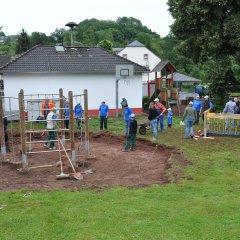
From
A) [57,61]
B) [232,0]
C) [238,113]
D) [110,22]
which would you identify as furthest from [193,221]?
[110,22]

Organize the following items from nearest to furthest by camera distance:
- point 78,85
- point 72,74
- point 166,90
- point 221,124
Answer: point 221,124, point 72,74, point 78,85, point 166,90

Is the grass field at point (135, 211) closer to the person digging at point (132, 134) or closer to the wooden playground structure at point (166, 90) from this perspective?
the person digging at point (132, 134)

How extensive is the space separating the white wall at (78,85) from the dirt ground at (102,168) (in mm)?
9402

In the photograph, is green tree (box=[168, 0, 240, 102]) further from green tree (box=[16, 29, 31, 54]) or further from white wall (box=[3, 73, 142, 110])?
Answer: green tree (box=[16, 29, 31, 54])

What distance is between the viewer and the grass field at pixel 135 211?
8070mm

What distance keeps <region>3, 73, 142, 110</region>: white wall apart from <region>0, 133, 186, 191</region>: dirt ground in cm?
940

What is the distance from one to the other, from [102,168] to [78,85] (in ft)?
51.2

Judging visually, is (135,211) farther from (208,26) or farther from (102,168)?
(208,26)

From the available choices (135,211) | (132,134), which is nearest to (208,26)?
(132,134)

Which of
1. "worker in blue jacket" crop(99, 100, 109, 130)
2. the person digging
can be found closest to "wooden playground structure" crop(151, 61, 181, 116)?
"worker in blue jacket" crop(99, 100, 109, 130)

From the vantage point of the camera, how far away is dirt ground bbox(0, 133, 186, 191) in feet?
42.9

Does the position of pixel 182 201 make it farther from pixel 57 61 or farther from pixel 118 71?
pixel 57 61

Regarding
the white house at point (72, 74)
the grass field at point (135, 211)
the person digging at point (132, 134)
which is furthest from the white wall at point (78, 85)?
the grass field at point (135, 211)

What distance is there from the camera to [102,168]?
15.8 m
